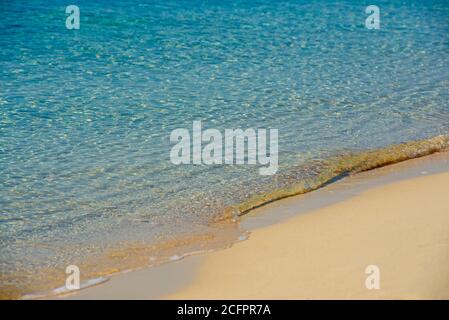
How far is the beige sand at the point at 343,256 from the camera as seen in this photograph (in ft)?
15.3

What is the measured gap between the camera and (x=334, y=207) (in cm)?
623

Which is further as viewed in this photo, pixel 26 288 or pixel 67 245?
pixel 67 245

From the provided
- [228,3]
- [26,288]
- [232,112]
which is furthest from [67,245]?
[228,3]

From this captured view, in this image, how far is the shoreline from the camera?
4.85m

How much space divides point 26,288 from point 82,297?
0.39m
